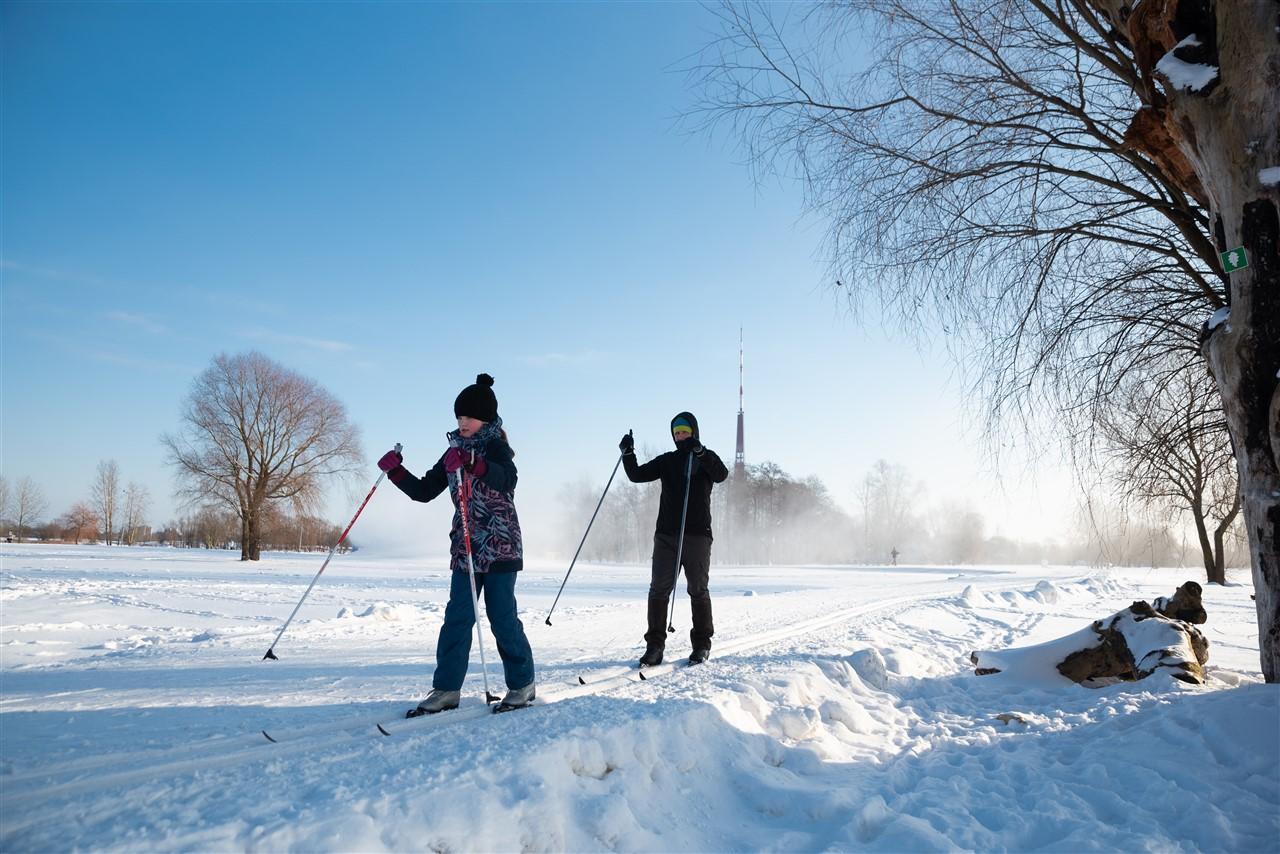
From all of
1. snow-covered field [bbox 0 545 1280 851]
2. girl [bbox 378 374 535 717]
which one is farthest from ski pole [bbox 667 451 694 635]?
girl [bbox 378 374 535 717]

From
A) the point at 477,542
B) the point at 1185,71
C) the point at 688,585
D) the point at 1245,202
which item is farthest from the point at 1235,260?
the point at 477,542

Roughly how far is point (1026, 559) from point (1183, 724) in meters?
93.1

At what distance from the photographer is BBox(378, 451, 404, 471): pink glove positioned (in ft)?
13.4

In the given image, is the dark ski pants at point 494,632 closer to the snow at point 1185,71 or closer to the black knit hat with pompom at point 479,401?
the black knit hat with pompom at point 479,401

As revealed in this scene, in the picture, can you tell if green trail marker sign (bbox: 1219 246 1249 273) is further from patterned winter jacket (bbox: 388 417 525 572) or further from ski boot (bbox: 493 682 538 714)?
ski boot (bbox: 493 682 538 714)

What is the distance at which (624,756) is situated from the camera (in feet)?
9.92

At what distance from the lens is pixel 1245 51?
12.1 ft

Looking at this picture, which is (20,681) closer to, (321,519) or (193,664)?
(193,664)

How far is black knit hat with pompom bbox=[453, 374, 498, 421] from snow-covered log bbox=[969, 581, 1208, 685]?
16.1 ft

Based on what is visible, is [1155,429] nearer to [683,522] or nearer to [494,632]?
[683,522]

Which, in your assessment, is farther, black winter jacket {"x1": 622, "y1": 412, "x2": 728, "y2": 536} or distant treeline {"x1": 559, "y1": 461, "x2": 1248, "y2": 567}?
distant treeline {"x1": 559, "y1": 461, "x2": 1248, "y2": 567}

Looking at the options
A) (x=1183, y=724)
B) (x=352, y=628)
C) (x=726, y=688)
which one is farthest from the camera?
(x=352, y=628)

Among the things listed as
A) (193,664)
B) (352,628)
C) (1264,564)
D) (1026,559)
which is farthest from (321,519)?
(1026,559)

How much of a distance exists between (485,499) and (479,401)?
24.7 inches
